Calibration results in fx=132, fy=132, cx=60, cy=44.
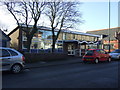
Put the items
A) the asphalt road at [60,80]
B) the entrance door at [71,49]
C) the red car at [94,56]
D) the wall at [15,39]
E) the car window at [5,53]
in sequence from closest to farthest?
1. the asphalt road at [60,80]
2. the car window at [5,53]
3. the red car at [94,56]
4. the wall at [15,39]
5. the entrance door at [71,49]

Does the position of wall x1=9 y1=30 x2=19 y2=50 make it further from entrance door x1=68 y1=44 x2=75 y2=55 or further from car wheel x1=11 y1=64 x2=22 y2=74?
car wheel x1=11 y1=64 x2=22 y2=74

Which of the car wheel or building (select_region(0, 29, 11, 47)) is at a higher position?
building (select_region(0, 29, 11, 47))

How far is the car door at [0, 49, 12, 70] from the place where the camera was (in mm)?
7821

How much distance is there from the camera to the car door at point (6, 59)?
782 centimetres

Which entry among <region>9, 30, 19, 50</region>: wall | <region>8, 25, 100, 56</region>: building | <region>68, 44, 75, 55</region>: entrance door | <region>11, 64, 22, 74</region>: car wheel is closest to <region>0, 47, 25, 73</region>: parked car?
<region>11, 64, 22, 74</region>: car wheel

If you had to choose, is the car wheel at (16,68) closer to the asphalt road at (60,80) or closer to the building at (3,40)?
the asphalt road at (60,80)

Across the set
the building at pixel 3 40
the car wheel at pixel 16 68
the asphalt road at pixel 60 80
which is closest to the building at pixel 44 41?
the building at pixel 3 40

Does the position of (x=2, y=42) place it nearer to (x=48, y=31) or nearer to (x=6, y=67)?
(x=48, y=31)

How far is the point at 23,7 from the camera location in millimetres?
15055

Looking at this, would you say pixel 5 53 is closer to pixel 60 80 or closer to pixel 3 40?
pixel 60 80

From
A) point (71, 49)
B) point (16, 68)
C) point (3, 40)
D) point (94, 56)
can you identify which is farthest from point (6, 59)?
point (71, 49)

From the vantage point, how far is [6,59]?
313 inches

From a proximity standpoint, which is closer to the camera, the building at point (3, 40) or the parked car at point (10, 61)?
the parked car at point (10, 61)

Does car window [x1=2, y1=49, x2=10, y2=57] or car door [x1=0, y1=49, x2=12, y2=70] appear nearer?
car door [x1=0, y1=49, x2=12, y2=70]
